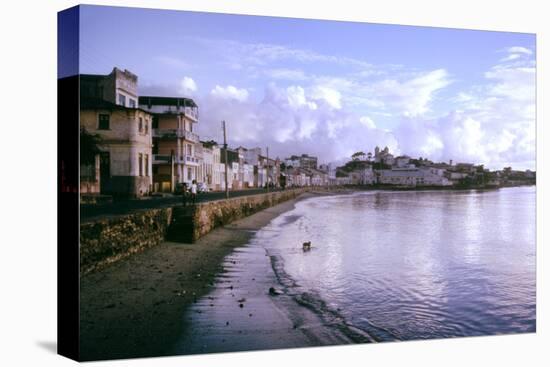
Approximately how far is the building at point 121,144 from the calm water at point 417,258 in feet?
5.59

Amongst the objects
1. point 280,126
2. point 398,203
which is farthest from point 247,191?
point 398,203

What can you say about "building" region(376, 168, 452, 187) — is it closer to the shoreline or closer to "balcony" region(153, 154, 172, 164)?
the shoreline

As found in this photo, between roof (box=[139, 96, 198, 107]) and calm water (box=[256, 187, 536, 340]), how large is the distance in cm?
187

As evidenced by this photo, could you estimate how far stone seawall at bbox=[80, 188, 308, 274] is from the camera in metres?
7.92

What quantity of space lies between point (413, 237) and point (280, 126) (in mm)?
2032

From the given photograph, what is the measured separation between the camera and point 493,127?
1020 cm

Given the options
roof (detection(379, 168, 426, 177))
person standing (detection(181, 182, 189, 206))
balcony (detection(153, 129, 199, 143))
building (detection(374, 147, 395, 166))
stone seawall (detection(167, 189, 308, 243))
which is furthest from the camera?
roof (detection(379, 168, 426, 177))

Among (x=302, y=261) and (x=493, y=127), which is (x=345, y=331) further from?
(x=493, y=127)

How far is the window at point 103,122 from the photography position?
7.96 metres

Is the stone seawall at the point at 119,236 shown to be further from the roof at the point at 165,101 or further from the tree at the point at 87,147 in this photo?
the roof at the point at 165,101

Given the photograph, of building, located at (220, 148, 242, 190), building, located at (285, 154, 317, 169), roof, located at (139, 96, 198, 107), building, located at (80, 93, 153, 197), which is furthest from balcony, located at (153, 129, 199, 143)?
building, located at (285, 154, 317, 169)

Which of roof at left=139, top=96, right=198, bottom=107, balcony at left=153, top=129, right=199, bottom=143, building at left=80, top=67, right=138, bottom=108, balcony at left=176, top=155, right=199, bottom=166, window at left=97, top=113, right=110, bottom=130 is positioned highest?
building at left=80, top=67, right=138, bottom=108

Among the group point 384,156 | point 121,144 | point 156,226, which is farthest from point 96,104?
point 384,156

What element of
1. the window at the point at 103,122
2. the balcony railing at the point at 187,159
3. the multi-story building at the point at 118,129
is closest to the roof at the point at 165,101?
the multi-story building at the point at 118,129
